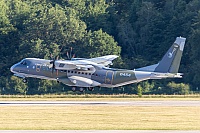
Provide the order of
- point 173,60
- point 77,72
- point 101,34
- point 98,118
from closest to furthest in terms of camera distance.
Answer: point 98,118, point 173,60, point 77,72, point 101,34

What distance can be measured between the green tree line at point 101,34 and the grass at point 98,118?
2789 centimetres

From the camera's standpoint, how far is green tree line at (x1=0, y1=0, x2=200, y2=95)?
89.2m

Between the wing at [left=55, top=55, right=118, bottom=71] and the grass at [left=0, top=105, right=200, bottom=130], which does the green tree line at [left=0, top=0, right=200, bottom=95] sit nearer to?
the wing at [left=55, top=55, right=118, bottom=71]

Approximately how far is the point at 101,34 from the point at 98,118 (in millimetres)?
49032

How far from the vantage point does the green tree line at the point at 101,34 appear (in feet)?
293

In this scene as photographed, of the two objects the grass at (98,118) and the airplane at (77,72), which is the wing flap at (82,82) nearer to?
the airplane at (77,72)

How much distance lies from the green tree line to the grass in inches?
Result: 1098

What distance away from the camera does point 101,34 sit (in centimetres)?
9775

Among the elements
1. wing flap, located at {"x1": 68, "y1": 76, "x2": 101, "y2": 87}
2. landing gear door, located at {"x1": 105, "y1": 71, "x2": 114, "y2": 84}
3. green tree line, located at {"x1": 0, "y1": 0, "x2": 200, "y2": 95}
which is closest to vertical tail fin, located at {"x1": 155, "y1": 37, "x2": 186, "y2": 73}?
landing gear door, located at {"x1": 105, "y1": 71, "x2": 114, "y2": 84}

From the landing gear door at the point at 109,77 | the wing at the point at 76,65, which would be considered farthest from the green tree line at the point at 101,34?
the landing gear door at the point at 109,77

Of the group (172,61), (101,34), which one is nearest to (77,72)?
(172,61)

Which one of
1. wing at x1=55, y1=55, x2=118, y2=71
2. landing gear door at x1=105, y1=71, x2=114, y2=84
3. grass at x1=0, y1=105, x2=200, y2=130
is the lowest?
grass at x1=0, y1=105, x2=200, y2=130

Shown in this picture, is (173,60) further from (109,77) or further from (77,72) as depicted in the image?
(77,72)

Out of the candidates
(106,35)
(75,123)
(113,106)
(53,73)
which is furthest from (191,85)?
(75,123)
